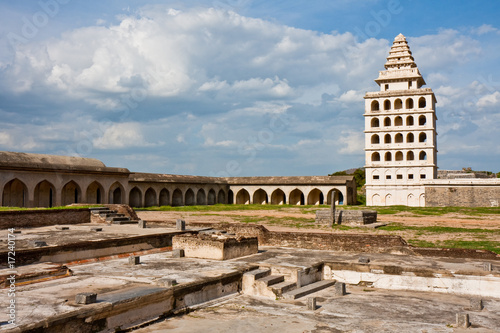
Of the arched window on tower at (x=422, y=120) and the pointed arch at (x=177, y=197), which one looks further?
the arched window on tower at (x=422, y=120)

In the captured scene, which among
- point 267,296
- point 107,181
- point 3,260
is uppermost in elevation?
point 107,181

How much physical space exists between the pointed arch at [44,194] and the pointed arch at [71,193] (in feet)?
2.76

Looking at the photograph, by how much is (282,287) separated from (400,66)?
45681mm

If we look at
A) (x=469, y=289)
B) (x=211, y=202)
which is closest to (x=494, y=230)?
(x=469, y=289)

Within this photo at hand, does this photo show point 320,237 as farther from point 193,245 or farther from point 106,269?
point 106,269

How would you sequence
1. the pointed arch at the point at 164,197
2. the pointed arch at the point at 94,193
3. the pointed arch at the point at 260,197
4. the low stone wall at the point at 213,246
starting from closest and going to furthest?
the low stone wall at the point at 213,246 → the pointed arch at the point at 94,193 → the pointed arch at the point at 164,197 → the pointed arch at the point at 260,197

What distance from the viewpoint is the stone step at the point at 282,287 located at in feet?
34.2

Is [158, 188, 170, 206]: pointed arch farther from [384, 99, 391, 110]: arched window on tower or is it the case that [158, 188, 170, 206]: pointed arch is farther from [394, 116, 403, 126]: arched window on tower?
[384, 99, 391, 110]: arched window on tower

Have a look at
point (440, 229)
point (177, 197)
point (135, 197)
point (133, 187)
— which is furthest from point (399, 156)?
point (440, 229)

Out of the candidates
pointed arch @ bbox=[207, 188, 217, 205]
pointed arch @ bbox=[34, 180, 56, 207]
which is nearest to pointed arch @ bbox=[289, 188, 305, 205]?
pointed arch @ bbox=[207, 188, 217, 205]

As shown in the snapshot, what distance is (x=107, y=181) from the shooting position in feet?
103

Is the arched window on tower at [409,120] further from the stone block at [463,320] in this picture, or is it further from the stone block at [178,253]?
the stone block at [463,320]

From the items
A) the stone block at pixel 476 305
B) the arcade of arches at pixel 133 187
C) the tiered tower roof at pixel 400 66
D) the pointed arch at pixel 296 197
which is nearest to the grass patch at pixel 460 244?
the stone block at pixel 476 305

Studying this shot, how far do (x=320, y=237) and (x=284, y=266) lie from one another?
5407mm
